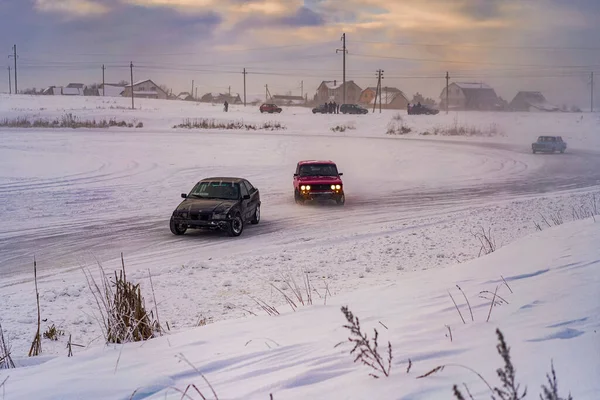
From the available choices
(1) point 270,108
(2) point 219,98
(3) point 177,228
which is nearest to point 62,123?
(2) point 219,98

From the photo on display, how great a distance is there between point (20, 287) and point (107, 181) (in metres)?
12.3

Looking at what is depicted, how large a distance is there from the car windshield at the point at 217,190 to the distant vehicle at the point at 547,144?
19.2 metres

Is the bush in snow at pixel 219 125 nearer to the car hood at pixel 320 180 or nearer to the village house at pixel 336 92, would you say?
the village house at pixel 336 92

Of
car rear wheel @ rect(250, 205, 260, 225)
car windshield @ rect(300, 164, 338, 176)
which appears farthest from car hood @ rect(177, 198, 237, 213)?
car windshield @ rect(300, 164, 338, 176)

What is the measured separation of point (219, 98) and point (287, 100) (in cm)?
1283

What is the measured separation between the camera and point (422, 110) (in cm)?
3747

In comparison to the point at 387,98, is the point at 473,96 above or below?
below

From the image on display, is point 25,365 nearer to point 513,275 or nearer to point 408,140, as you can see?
point 513,275

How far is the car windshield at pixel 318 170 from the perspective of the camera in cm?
1905

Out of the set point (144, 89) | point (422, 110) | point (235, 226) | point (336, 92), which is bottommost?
point (235, 226)

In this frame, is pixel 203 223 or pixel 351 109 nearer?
pixel 203 223

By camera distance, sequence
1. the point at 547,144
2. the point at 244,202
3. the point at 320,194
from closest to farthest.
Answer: the point at 244,202
the point at 320,194
the point at 547,144

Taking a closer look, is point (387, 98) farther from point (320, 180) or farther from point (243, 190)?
point (243, 190)

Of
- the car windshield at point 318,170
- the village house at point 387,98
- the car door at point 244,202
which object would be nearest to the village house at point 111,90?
the car windshield at point 318,170
